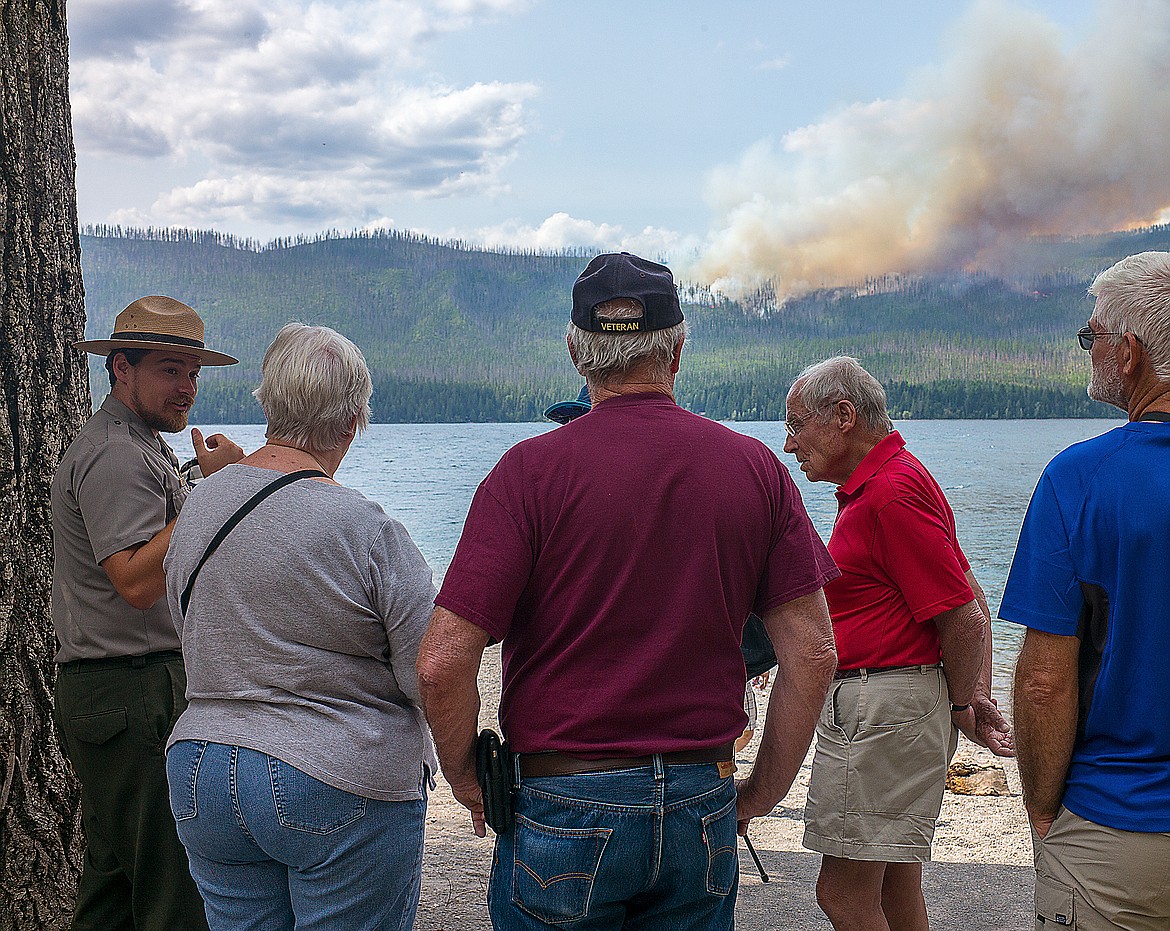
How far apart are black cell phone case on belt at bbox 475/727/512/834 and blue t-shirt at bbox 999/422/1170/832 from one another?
1.06m

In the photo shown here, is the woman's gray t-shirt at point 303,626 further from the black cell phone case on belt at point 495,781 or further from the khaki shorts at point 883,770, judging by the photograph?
the khaki shorts at point 883,770

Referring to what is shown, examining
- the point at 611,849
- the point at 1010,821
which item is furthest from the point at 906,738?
the point at 1010,821

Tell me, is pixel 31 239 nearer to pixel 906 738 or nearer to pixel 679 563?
pixel 679 563

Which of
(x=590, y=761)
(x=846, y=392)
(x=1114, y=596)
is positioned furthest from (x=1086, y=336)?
(x=590, y=761)

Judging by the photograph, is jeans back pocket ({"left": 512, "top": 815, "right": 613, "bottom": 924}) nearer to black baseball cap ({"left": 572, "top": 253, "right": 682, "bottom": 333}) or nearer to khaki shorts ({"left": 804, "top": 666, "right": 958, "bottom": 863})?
black baseball cap ({"left": 572, "top": 253, "right": 682, "bottom": 333})

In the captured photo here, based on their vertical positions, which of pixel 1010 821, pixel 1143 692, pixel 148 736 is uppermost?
pixel 1143 692

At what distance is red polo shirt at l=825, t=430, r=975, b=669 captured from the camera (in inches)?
116

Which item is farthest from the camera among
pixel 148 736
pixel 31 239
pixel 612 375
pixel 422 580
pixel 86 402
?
pixel 86 402

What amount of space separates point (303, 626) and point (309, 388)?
1.77 feet

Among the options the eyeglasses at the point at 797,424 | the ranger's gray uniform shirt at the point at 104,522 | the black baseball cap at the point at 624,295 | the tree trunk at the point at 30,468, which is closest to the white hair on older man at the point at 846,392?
the eyeglasses at the point at 797,424

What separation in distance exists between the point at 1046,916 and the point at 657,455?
4.13 ft

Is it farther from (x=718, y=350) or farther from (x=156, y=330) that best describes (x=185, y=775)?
(x=718, y=350)

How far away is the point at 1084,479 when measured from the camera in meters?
2.02

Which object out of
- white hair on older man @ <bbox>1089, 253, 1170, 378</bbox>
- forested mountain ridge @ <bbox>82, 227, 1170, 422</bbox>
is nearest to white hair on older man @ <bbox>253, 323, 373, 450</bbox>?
white hair on older man @ <bbox>1089, 253, 1170, 378</bbox>
